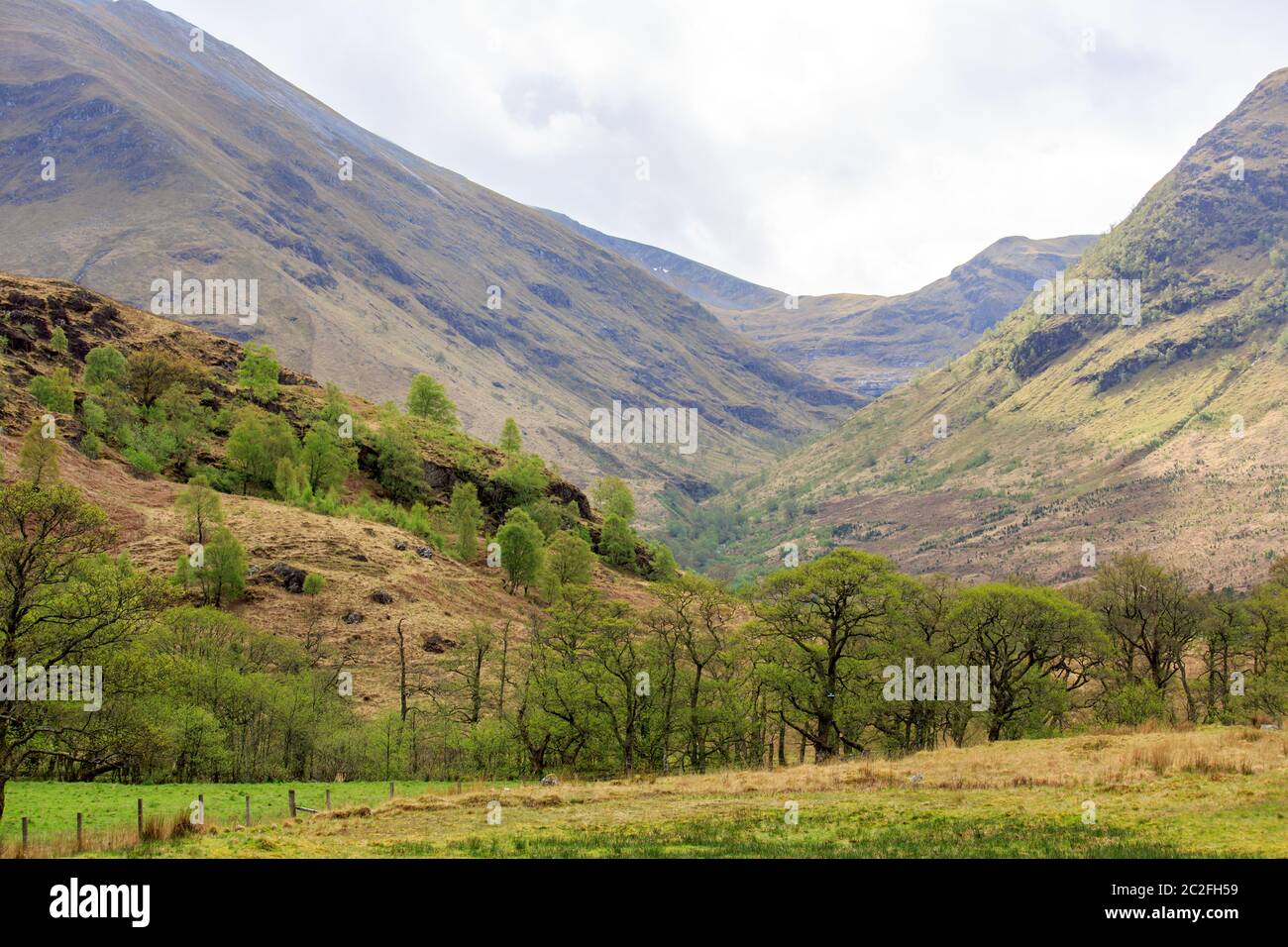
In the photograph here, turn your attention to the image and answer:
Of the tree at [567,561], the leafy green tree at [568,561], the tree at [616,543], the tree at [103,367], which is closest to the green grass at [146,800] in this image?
the tree at [567,561]

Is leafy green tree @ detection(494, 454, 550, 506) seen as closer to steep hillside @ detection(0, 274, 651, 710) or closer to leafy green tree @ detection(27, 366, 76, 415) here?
steep hillside @ detection(0, 274, 651, 710)

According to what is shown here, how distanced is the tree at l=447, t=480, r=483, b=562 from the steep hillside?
2609mm

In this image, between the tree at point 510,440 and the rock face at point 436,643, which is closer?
the rock face at point 436,643

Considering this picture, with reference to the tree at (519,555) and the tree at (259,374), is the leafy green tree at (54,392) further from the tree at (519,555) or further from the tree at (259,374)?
the tree at (519,555)

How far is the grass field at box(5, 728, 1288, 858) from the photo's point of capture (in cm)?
2142

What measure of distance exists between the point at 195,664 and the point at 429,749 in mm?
16196

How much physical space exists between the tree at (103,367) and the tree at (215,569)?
44.6 meters

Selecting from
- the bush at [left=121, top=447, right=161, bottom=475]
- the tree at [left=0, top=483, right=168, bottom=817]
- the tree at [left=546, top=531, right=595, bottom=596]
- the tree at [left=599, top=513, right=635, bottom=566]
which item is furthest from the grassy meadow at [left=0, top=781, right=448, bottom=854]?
the tree at [left=599, top=513, right=635, bottom=566]

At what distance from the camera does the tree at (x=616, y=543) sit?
133750 millimetres
